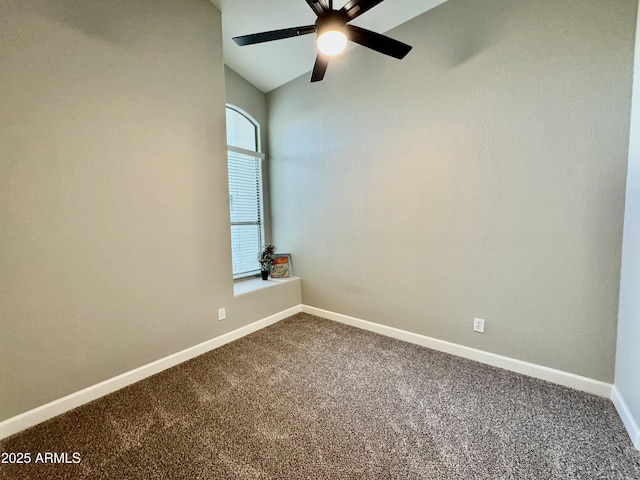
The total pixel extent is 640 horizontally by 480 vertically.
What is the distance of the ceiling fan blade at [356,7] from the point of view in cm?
152

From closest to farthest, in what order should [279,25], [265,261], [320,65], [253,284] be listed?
[320,65]
[279,25]
[253,284]
[265,261]

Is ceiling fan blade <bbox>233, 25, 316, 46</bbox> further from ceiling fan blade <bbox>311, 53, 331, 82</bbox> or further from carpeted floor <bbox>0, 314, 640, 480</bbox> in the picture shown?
carpeted floor <bbox>0, 314, 640, 480</bbox>

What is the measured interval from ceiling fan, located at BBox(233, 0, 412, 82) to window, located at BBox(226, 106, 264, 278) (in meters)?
1.67

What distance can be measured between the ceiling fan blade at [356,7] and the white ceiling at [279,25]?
35.4 inches

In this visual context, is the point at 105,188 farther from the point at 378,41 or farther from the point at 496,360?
the point at 496,360

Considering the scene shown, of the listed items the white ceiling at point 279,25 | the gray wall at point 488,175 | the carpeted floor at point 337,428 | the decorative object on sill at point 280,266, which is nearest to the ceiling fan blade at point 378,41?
the gray wall at point 488,175

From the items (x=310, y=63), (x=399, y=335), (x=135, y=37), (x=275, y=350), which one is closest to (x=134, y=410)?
(x=275, y=350)

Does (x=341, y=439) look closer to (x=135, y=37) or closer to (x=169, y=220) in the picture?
(x=169, y=220)

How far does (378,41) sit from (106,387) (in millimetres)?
2991

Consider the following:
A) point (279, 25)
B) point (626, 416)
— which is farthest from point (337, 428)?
point (279, 25)

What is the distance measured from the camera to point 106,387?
1935 mm

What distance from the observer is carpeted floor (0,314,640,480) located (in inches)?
52.4

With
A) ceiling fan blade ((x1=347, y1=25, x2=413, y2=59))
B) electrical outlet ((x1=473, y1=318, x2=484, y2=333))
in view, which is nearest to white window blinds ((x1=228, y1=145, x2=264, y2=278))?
ceiling fan blade ((x1=347, y1=25, x2=413, y2=59))

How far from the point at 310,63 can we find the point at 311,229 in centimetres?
187
